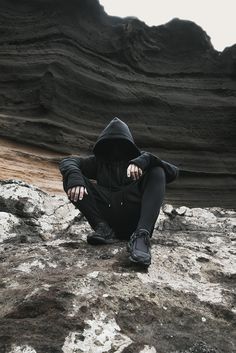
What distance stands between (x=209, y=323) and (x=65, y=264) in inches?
53.2

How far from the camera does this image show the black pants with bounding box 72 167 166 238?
443 centimetres

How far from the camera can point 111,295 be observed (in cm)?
336

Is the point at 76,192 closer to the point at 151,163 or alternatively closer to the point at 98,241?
the point at 98,241

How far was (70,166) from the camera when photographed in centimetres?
463

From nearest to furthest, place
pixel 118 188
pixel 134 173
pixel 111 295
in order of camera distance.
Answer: pixel 111 295
pixel 134 173
pixel 118 188

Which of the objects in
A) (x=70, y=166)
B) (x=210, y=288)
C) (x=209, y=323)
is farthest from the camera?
(x=70, y=166)

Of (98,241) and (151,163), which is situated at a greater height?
(151,163)

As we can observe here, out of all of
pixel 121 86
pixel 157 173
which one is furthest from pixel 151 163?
pixel 121 86

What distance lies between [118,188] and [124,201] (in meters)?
0.18

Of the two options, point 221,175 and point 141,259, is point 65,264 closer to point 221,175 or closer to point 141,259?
point 141,259

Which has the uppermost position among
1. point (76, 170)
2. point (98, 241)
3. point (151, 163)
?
point (151, 163)

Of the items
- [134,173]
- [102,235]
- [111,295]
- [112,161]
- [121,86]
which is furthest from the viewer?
[121,86]

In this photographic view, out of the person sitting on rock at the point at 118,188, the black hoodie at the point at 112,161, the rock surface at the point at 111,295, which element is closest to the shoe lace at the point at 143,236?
the person sitting on rock at the point at 118,188

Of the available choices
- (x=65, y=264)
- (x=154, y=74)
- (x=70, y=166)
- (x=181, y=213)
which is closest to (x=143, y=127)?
(x=154, y=74)
